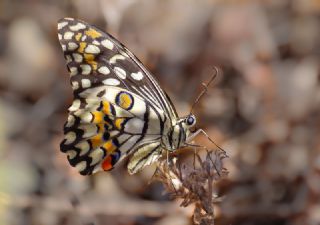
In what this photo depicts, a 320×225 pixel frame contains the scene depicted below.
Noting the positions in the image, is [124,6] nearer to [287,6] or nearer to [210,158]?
[287,6]

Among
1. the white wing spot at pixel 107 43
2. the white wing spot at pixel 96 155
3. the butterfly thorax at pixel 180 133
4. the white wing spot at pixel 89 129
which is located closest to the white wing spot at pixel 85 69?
the white wing spot at pixel 107 43

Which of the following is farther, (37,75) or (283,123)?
(37,75)

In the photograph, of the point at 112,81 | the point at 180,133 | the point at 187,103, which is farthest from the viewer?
the point at 187,103

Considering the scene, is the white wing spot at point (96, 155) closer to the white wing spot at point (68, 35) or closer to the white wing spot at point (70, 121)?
the white wing spot at point (70, 121)

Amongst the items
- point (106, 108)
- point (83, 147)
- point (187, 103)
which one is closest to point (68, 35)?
point (106, 108)

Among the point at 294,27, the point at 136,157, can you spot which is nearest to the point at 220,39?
the point at 294,27

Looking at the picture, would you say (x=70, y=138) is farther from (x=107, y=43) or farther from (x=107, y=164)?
(x=107, y=43)

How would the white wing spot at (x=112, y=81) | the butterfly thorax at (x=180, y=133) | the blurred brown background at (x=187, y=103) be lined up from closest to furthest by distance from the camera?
the butterfly thorax at (x=180, y=133) → the white wing spot at (x=112, y=81) → the blurred brown background at (x=187, y=103)

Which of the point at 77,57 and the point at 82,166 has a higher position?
the point at 77,57
